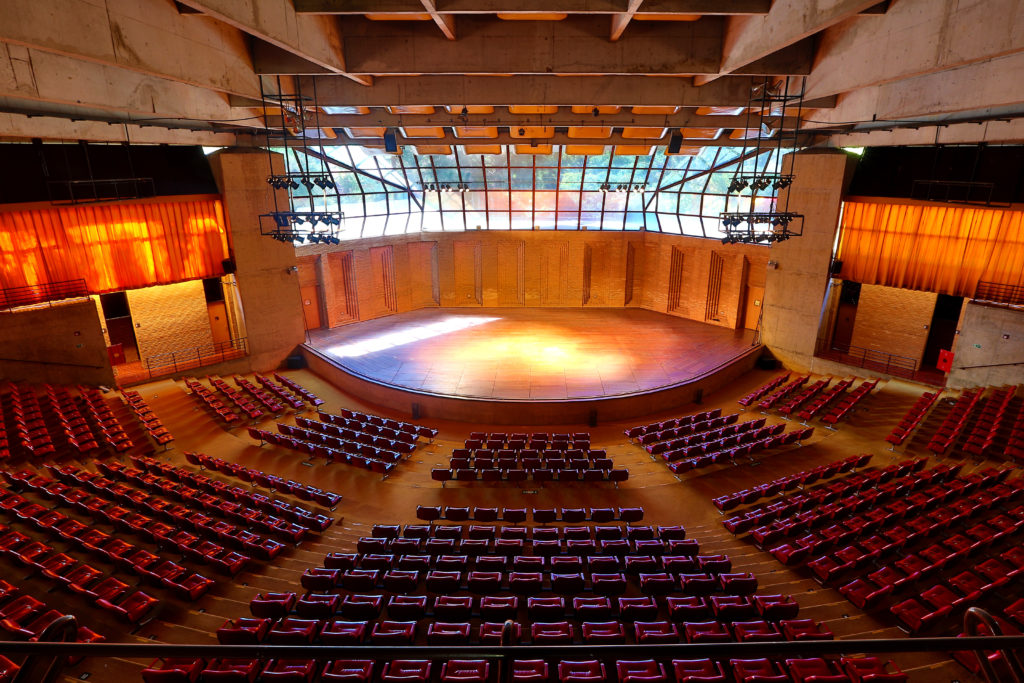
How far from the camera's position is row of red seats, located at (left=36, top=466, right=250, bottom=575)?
1053 cm

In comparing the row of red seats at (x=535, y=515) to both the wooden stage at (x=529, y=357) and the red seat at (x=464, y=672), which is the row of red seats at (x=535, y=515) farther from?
the wooden stage at (x=529, y=357)

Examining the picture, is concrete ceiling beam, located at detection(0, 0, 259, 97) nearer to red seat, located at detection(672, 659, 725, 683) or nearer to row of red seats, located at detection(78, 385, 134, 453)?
row of red seats, located at detection(78, 385, 134, 453)

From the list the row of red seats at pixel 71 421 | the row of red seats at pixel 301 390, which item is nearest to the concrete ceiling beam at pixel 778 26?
the row of red seats at pixel 301 390

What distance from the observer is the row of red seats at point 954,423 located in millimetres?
15329

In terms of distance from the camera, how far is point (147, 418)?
55.3 ft

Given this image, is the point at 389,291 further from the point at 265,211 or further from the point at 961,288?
the point at 961,288

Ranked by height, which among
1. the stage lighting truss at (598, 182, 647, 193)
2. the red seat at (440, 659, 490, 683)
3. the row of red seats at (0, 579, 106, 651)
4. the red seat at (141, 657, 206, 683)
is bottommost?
the red seat at (440, 659, 490, 683)

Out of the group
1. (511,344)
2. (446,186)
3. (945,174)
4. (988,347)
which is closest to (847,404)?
(988,347)

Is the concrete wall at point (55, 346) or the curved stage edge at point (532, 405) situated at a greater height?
the concrete wall at point (55, 346)

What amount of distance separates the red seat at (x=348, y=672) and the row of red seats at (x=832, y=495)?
798 centimetres

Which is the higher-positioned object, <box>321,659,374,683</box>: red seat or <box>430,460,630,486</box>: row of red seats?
<box>321,659,374,683</box>: red seat

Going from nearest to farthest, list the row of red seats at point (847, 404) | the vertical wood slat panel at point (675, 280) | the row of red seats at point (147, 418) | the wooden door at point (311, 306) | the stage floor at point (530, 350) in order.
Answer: the row of red seats at point (147, 418), the row of red seats at point (847, 404), the stage floor at point (530, 350), the wooden door at point (311, 306), the vertical wood slat panel at point (675, 280)

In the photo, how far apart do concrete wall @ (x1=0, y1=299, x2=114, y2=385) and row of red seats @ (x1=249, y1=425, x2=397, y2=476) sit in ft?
19.3

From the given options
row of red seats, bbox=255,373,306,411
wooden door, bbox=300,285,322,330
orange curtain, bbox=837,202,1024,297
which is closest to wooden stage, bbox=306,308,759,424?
wooden door, bbox=300,285,322,330
